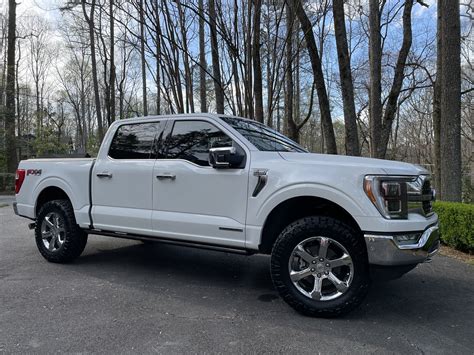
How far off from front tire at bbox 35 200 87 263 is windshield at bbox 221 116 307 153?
2.67 meters

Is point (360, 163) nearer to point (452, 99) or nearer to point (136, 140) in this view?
point (136, 140)

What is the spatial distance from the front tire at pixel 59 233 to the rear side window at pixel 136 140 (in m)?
1.11

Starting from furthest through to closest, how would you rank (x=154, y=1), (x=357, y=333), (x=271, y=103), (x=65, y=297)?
1. (x=271, y=103)
2. (x=154, y=1)
3. (x=65, y=297)
4. (x=357, y=333)

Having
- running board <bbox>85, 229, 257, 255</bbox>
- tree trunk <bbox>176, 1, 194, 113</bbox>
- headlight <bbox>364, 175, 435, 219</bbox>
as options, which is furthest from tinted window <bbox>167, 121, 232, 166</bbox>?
tree trunk <bbox>176, 1, 194, 113</bbox>

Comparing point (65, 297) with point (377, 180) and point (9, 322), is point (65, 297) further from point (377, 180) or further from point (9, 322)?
point (377, 180)

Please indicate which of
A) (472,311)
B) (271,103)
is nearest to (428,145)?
(271,103)

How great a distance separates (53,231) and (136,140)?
189 centimetres

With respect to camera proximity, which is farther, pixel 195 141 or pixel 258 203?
pixel 195 141

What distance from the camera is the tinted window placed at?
463cm

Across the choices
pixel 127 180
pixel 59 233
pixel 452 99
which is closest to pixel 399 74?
pixel 452 99

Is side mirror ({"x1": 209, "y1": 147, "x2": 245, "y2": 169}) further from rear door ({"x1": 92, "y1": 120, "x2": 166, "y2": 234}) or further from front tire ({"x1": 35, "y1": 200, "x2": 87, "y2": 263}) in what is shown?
front tire ({"x1": 35, "y1": 200, "x2": 87, "y2": 263})

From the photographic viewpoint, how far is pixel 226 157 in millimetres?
4254

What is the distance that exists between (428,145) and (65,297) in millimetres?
38219

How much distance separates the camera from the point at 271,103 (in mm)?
9242
